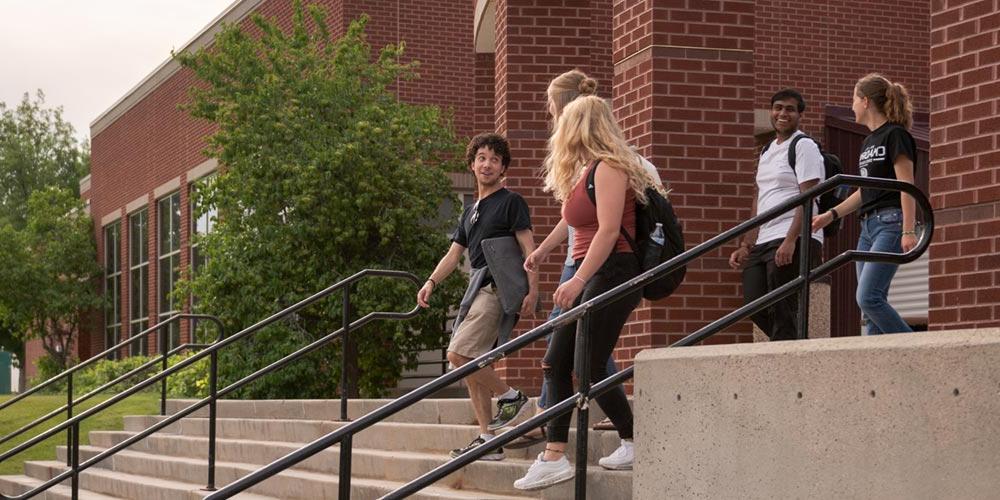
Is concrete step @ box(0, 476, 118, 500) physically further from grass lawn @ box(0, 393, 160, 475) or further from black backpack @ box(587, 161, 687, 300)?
black backpack @ box(587, 161, 687, 300)

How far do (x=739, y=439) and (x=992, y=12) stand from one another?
2390 millimetres

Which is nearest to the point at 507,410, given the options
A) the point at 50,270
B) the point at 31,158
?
the point at 50,270

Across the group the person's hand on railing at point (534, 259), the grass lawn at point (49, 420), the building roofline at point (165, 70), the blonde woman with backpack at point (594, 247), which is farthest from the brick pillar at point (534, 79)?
the building roofline at point (165, 70)

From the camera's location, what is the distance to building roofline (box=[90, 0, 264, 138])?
2539 centimetres

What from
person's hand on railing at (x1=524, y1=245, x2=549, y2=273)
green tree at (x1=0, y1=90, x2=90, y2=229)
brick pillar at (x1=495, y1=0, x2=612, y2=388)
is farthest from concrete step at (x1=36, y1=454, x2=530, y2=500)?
green tree at (x1=0, y1=90, x2=90, y2=229)

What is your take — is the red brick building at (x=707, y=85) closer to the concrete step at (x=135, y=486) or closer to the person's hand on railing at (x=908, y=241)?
the person's hand on railing at (x=908, y=241)

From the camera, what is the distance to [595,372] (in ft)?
19.2

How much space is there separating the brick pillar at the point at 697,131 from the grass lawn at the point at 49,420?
8.45 metres

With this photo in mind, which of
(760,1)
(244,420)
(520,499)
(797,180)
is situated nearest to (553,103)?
(797,180)

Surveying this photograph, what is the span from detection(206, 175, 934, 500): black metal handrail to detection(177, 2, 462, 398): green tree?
10.4 m

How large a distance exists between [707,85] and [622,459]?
335 cm

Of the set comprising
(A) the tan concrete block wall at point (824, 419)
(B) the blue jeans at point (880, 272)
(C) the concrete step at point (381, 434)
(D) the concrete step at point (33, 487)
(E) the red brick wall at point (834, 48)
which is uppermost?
(E) the red brick wall at point (834, 48)

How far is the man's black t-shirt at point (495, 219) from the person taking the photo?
7.50m

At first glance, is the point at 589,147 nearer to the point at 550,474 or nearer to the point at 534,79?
the point at 550,474
